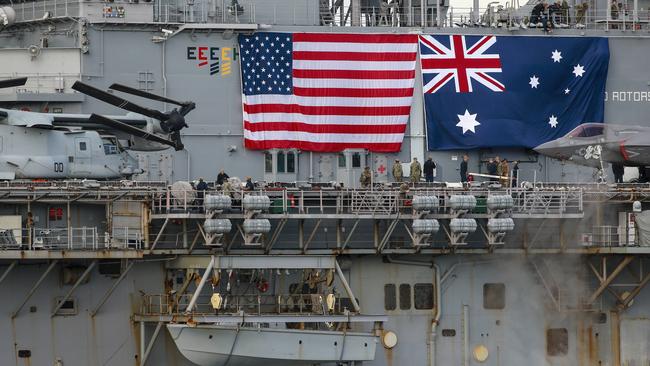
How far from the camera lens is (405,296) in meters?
44.6

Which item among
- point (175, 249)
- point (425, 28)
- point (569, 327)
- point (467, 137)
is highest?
point (425, 28)

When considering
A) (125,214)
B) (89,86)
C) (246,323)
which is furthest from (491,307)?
(89,86)

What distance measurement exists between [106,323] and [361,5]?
17266 millimetres

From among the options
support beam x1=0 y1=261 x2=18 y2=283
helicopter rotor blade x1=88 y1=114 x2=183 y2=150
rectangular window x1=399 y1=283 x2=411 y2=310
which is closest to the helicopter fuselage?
helicopter rotor blade x1=88 y1=114 x2=183 y2=150

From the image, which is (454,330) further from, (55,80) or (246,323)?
(55,80)

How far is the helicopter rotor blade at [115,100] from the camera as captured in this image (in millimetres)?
45969

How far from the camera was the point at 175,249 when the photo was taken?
42.8 m

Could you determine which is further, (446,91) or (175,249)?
(446,91)

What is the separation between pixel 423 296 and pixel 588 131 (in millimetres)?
9665

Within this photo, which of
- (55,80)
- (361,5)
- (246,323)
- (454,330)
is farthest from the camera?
(361,5)

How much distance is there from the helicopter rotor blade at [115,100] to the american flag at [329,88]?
430 centimetres

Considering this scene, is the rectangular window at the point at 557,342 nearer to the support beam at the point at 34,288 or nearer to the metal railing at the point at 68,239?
the metal railing at the point at 68,239

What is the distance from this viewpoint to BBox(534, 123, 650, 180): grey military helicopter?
49.3 metres

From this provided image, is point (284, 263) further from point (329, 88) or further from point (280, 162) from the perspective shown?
point (329, 88)
